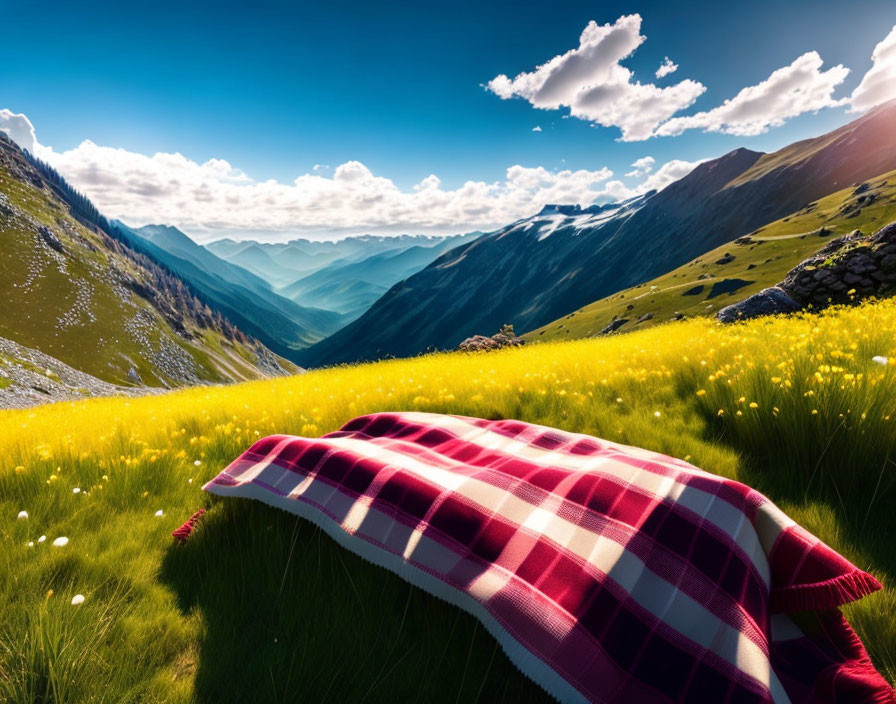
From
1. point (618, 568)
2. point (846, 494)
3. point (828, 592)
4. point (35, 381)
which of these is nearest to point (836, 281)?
point (846, 494)

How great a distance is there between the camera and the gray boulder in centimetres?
1781

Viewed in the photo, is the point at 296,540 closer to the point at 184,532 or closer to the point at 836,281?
the point at 184,532

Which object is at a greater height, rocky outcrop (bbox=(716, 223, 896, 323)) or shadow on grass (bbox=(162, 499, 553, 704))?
rocky outcrop (bbox=(716, 223, 896, 323))

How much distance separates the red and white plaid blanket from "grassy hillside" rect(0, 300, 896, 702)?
11.6 inches

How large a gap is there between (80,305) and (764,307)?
187 meters

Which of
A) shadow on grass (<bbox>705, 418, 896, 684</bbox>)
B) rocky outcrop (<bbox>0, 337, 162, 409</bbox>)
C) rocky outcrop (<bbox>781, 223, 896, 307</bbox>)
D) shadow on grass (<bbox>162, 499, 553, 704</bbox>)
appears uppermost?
rocky outcrop (<bbox>781, 223, 896, 307</bbox>)

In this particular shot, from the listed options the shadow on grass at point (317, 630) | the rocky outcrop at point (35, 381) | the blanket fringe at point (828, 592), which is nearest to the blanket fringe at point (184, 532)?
the shadow on grass at point (317, 630)

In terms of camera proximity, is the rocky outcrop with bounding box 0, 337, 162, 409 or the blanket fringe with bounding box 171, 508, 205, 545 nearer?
the blanket fringe with bounding box 171, 508, 205, 545

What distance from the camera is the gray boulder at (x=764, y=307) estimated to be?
17812mm

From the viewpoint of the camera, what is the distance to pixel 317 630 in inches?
96.7

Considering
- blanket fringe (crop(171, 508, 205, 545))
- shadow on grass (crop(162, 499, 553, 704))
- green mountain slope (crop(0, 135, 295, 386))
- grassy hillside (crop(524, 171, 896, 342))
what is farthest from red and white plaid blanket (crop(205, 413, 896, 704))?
green mountain slope (crop(0, 135, 295, 386))

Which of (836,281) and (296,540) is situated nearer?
(296,540)

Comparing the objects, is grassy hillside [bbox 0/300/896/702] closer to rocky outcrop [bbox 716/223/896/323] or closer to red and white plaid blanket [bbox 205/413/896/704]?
red and white plaid blanket [bbox 205/413/896/704]

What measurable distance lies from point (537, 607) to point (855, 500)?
3203mm
